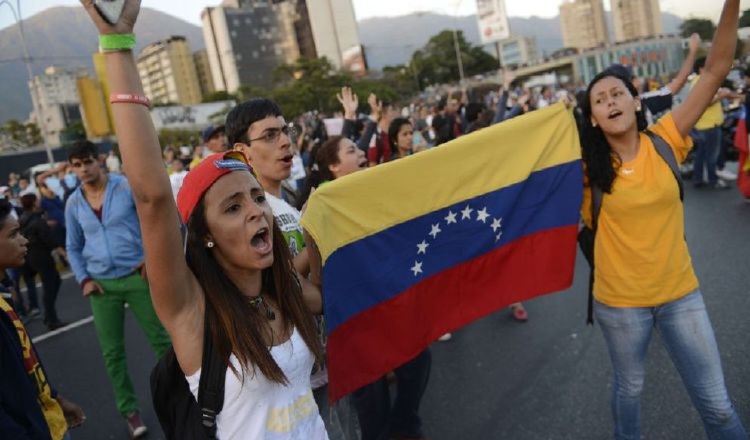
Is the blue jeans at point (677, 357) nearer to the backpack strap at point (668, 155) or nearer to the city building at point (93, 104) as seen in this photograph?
the backpack strap at point (668, 155)

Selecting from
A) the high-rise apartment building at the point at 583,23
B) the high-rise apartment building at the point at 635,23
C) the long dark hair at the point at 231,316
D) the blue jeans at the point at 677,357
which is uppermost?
the high-rise apartment building at the point at 583,23

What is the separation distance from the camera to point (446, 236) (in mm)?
2904

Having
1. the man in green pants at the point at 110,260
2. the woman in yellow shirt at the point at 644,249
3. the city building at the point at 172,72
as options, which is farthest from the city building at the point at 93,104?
the city building at the point at 172,72

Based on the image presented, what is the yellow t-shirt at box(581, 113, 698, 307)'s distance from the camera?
2.43 meters

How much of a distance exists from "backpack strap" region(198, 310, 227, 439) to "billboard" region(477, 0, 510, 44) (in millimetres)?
64112

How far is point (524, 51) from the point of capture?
170 meters

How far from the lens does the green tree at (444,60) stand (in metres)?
97.7

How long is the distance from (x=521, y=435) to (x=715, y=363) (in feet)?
3.96

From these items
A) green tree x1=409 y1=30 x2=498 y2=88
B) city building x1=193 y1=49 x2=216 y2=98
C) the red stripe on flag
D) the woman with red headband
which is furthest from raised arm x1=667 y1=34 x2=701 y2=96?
city building x1=193 y1=49 x2=216 y2=98

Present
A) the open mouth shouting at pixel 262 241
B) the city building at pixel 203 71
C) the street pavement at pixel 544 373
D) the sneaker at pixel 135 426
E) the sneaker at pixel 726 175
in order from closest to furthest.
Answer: the open mouth shouting at pixel 262 241, the street pavement at pixel 544 373, the sneaker at pixel 135 426, the sneaker at pixel 726 175, the city building at pixel 203 71

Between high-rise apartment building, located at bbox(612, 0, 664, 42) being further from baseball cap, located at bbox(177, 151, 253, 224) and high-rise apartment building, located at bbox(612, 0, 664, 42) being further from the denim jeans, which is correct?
baseball cap, located at bbox(177, 151, 253, 224)

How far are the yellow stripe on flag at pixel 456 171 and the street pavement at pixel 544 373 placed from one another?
1.45 meters

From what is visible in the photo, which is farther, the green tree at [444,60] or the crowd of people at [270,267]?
the green tree at [444,60]

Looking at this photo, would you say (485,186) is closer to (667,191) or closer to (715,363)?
(667,191)
